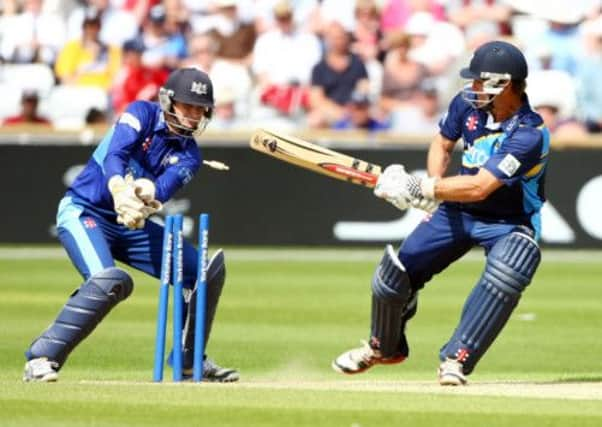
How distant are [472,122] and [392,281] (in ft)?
3.32

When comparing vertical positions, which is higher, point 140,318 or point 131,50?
point 131,50

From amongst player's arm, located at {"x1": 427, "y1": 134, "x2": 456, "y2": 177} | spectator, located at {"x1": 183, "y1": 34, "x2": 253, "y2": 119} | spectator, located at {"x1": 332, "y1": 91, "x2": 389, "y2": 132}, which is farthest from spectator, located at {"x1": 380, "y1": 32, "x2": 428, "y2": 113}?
player's arm, located at {"x1": 427, "y1": 134, "x2": 456, "y2": 177}

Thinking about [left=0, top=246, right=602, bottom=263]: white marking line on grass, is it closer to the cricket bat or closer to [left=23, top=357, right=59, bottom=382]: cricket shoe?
the cricket bat

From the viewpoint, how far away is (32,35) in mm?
19953

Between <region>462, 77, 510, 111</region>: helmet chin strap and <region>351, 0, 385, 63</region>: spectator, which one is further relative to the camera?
<region>351, 0, 385, 63</region>: spectator

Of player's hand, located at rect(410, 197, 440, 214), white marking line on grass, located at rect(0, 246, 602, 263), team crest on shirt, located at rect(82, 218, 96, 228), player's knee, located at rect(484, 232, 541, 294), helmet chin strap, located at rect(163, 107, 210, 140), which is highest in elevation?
helmet chin strap, located at rect(163, 107, 210, 140)

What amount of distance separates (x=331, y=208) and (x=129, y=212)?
9204 mm

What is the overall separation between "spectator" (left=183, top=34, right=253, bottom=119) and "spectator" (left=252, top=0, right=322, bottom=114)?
0.71 feet

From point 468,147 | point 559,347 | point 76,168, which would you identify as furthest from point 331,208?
point 468,147

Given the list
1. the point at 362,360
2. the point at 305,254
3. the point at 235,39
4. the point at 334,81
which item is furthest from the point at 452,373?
the point at 235,39

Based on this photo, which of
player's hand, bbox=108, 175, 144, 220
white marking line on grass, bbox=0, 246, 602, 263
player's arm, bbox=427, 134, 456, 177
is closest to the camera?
player's hand, bbox=108, 175, 144, 220

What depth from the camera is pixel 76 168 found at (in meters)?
17.9

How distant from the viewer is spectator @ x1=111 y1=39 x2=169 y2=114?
18.6 meters

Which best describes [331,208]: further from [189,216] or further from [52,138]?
[52,138]
